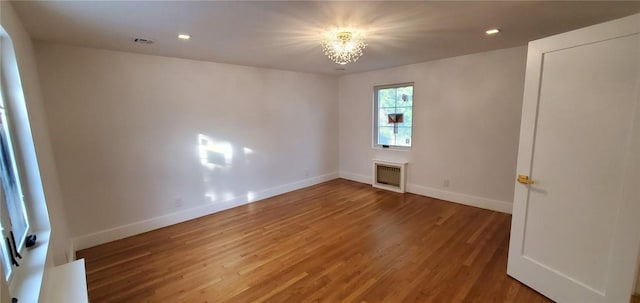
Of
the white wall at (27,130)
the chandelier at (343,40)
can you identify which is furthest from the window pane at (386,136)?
the white wall at (27,130)

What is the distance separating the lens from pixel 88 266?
2613 millimetres

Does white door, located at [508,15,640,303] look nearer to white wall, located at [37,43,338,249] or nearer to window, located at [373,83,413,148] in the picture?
window, located at [373,83,413,148]

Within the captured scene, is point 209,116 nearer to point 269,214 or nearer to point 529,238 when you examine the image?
point 269,214

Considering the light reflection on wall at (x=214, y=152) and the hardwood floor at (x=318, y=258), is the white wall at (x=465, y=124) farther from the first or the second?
the light reflection on wall at (x=214, y=152)

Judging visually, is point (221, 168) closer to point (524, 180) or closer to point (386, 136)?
point (386, 136)

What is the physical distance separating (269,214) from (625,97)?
149 inches

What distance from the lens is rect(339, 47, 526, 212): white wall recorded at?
11.7 ft

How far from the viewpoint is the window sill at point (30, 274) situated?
1311 millimetres

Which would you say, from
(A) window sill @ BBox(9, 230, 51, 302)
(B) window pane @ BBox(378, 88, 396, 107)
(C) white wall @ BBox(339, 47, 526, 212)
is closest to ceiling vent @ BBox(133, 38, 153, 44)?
(A) window sill @ BBox(9, 230, 51, 302)

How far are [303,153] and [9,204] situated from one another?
402 centimetres

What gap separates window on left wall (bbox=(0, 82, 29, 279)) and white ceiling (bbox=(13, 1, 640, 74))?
86 centimetres

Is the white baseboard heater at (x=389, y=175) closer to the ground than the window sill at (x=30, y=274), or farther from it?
closer to the ground

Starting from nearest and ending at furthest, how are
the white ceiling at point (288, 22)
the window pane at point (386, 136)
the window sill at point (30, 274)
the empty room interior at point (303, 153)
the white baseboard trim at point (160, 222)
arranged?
the window sill at point (30, 274) → the empty room interior at point (303, 153) → the white ceiling at point (288, 22) → the white baseboard trim at point (160, 222) → the window pane at point (386, 136)

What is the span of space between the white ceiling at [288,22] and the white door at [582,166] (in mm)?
518
